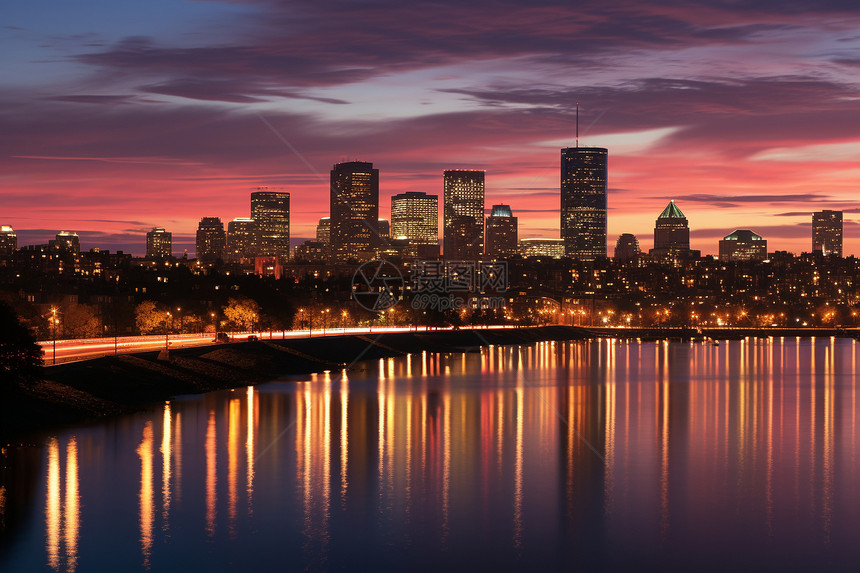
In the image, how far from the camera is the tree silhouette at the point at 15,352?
4942 centimetres

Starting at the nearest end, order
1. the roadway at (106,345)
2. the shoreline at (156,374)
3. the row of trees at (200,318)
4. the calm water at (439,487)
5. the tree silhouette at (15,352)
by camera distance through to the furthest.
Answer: the calm water at (439,487) < the tree silhouette at (15,352) < the shoreline at (156,374) < the roadway at (106,345) < the row of trees at (200,318)

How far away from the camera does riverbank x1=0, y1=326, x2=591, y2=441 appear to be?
5047 cm

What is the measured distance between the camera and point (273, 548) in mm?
30875

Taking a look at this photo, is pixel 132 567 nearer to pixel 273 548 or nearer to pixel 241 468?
pixel 273 548

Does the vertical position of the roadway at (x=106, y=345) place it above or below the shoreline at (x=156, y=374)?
above

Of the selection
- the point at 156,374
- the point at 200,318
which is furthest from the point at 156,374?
the point at 200,318

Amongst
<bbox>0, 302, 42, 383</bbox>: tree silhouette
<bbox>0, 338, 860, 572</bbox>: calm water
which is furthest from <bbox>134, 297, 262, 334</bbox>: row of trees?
<bbox>0, 302, 42, 383</bbox>: tree silhouette

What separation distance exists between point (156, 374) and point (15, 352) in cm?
1783

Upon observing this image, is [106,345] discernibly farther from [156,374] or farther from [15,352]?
[15,352]

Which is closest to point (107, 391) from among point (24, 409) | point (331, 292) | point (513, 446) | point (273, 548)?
point (24, 409)

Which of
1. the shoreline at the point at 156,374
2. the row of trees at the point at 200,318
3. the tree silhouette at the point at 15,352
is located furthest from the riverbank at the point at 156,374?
the row of trees at the point at 200,318

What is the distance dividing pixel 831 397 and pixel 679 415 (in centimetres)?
1905

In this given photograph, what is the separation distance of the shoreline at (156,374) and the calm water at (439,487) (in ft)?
6.96

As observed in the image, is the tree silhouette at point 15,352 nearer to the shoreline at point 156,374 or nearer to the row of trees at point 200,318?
the shoreline at point 156,374
